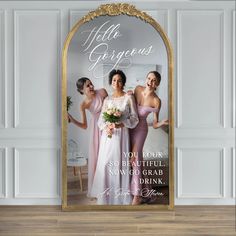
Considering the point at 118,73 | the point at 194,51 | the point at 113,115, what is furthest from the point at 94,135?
the point at 194,51

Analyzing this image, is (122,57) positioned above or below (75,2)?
below

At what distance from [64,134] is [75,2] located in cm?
147

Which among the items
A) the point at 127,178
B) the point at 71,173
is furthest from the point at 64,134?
the point at 127,178

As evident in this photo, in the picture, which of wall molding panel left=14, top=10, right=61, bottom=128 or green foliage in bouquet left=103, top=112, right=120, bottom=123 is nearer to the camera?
green foliage in bouquet left=103, top=112, right=120, bottom=123

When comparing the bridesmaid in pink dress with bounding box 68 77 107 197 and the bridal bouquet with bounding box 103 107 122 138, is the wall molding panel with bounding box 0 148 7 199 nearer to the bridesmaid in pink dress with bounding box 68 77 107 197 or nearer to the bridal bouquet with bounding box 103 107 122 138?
the bridesmaid in pink dress with bounding box 68 77 107 197

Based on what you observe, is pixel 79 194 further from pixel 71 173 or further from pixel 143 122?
pixel 143 122

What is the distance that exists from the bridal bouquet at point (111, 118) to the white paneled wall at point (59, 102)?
564 millimetres

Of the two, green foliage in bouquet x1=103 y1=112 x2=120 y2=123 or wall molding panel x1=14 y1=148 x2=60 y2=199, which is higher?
green foliage in bouquet x1=103 y1=112 x2=120 y2=123

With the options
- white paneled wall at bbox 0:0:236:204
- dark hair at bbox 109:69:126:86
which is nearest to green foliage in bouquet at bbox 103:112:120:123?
dark hair at bbox 109:69:126:86

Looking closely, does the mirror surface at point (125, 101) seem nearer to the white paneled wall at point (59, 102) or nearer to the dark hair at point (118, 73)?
the dark hair at point (118, 73)

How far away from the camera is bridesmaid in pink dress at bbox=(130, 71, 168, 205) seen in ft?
15.8

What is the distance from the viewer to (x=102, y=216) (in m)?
4.56

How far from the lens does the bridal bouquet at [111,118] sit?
15.7ft

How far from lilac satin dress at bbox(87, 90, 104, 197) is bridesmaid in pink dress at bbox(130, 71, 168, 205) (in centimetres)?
38
